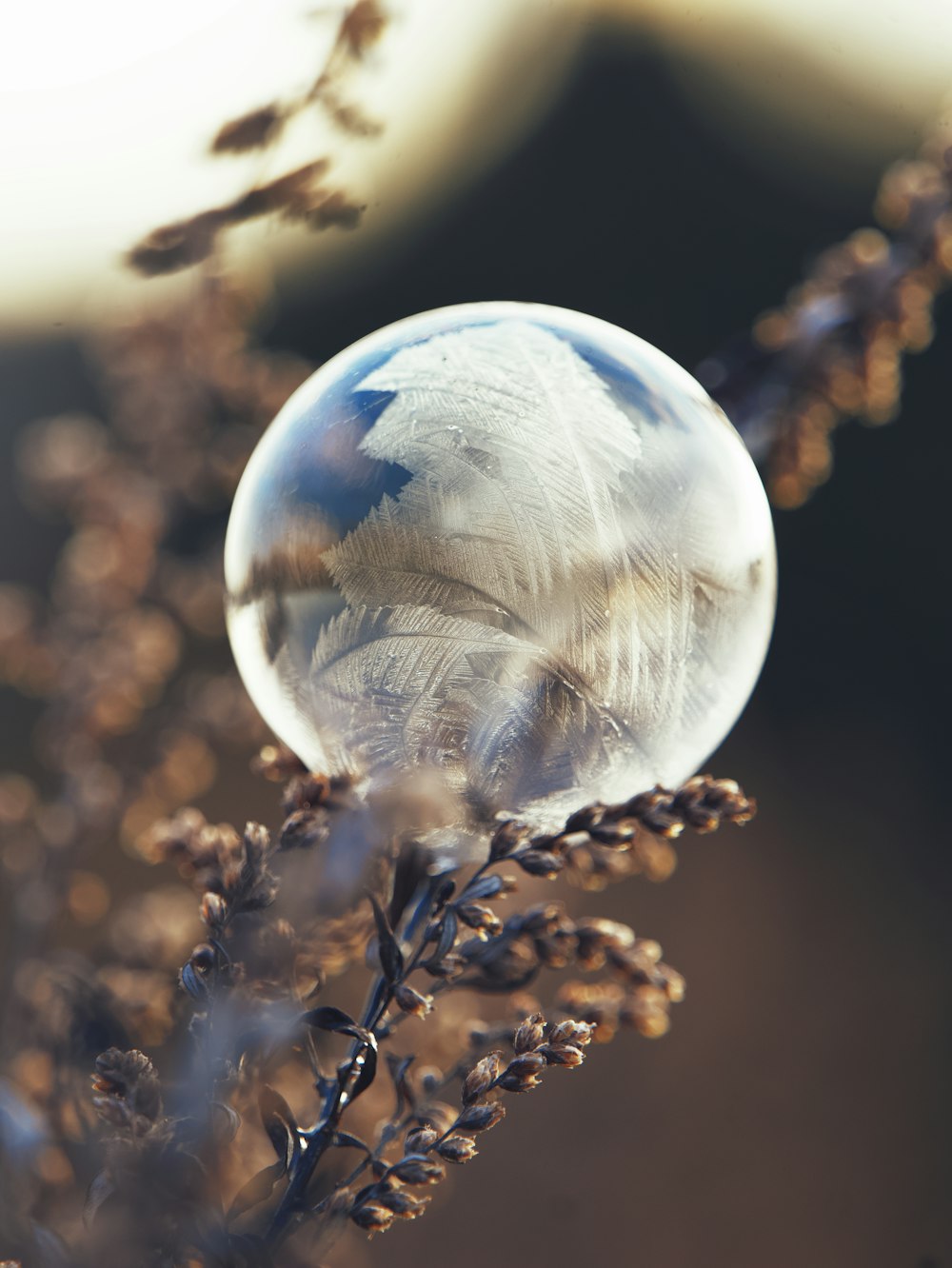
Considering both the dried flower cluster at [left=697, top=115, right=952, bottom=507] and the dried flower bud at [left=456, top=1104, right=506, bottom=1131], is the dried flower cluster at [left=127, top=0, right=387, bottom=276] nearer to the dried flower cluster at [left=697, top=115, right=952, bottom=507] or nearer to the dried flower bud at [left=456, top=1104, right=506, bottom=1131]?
the dried flower cluster at [left=697, top=115, right=952, bottom=507]

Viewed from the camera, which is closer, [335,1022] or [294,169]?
[335,1022]

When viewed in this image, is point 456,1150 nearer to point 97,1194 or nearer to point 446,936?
point 446,936

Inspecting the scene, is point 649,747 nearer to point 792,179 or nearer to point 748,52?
point 748,52

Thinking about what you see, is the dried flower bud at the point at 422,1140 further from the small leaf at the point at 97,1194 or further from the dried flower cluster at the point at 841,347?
the dried flower cluster at the point at 841,347

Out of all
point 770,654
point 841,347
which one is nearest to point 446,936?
point 841,347

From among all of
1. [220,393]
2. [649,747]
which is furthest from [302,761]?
[220,393]

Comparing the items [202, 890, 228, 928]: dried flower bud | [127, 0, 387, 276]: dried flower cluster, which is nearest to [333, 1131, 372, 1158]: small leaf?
[202, 890, 228, 928]: dried flower bud
